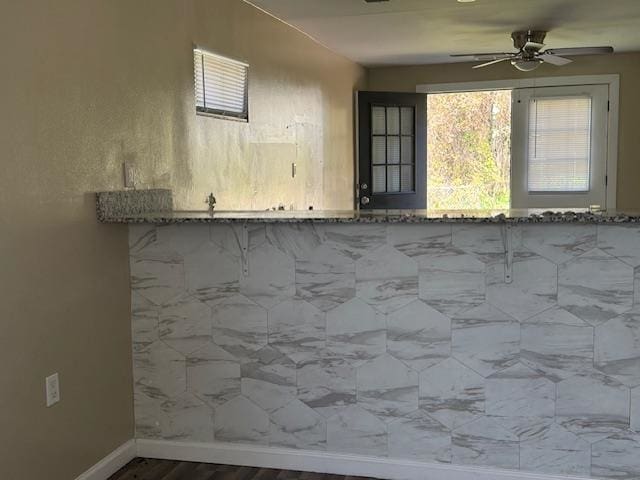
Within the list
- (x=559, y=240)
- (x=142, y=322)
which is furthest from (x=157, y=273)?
(x=559, y=240)

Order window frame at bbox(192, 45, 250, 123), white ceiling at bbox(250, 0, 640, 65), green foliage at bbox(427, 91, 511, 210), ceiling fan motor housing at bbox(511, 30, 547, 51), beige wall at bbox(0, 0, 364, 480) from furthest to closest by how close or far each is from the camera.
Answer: green foliage at bbox(427, 91, 511, 210) < ceiling fan motor housing at bbox(511, 30, 547, 51) < white ceiling at bbox(250, 0, 640, 65) < window frame at bbox(192, 45, 250, 123) < beige wall at bbox(0, 0, 364, 480)

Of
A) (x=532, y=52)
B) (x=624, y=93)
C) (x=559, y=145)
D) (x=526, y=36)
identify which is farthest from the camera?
(x=559, y=145)

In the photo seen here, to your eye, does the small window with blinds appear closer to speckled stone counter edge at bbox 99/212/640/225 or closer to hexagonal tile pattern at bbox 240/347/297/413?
speckled stone counter edge at bbox 99/212/640/225

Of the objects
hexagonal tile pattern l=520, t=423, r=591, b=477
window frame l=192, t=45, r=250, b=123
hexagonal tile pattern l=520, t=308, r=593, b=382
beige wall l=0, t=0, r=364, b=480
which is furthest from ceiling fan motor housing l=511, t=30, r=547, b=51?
hexagonal tile pattern l=520, t=423, r=591, b=477

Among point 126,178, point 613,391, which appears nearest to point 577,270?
point 613,391

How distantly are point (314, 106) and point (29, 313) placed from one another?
3250mm

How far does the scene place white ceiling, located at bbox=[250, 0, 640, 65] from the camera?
13.5ft

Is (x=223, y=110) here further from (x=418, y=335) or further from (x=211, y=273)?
(x=418, y=335)

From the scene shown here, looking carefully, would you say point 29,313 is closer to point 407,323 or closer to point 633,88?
point 407,323

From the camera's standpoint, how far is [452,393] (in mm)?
2484

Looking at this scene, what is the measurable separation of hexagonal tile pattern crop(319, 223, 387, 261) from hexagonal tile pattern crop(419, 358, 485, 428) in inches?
20.0

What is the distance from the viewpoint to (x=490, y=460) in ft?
8.13

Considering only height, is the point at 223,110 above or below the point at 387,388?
above

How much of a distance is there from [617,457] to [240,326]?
1462 millimetres
